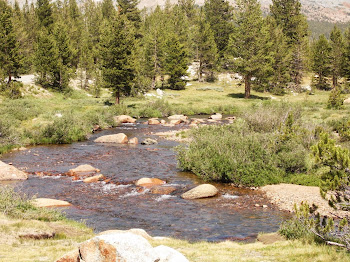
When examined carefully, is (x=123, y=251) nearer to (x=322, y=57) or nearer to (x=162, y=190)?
(x=162, y=190)

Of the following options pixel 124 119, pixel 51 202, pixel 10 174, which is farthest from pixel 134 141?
pixel 51 202

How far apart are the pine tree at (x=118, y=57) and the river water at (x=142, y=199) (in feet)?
70.8

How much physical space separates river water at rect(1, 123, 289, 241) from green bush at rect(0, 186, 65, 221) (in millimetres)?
1605

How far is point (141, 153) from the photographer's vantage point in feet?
91.9

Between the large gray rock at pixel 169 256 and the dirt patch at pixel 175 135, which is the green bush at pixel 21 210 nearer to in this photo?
the large gray rock at pixel 169 256

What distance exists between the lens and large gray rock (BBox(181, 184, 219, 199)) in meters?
18.1

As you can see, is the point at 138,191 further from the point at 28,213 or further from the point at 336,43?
the point at 336,43

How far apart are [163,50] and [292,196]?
54.1 m

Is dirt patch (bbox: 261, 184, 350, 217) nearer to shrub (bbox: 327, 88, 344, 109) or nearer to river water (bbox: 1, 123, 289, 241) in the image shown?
river water (bbox: 1, 123, 289, 241)

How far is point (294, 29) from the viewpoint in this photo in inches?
3150

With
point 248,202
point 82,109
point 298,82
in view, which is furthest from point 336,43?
point 248,202

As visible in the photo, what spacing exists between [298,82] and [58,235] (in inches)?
2783

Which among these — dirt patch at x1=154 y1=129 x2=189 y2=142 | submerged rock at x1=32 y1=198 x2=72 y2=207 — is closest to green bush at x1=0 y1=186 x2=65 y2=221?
submerged rock at x1=32 y1=198 x2=72 y2=207

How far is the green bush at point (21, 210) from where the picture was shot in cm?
1294
